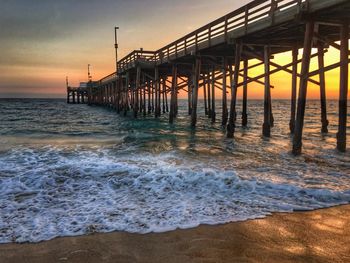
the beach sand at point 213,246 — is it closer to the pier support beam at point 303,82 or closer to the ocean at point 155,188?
the ocean at point 155,188

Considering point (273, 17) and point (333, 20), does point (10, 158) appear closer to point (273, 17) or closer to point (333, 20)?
point (273, 17)

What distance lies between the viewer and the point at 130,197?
6211 mm

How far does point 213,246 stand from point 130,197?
249 cm

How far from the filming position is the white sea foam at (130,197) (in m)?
4.86

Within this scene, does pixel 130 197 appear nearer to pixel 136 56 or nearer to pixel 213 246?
pixel 213 246

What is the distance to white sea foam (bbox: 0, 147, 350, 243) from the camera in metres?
4.86

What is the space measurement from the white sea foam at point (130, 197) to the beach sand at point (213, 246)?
0.29 m

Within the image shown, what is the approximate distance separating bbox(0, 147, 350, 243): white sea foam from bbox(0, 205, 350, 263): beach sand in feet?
0.96

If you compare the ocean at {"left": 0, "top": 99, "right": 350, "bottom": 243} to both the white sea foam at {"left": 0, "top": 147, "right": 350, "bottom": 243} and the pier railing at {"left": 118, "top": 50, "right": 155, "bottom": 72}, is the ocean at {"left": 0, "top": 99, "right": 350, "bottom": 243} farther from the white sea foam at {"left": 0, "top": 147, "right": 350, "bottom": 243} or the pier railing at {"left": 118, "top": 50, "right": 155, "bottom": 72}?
the pier railing at {"left": 118, "top": 50, "right": 155, "bottom": 72}

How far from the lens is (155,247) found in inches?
160

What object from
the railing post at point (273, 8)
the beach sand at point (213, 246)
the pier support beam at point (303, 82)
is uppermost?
the railing post at point (273, 8)

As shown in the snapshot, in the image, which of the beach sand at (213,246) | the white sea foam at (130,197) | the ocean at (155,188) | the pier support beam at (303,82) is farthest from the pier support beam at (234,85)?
the beach sand at (213,246)

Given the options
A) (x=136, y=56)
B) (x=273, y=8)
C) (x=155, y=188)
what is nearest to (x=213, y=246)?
(x=155, y=188)

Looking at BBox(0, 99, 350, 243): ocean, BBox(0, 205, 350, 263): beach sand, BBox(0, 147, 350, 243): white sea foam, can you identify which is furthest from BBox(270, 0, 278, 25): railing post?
BBox(0, 205, 350, 263): beach sand
